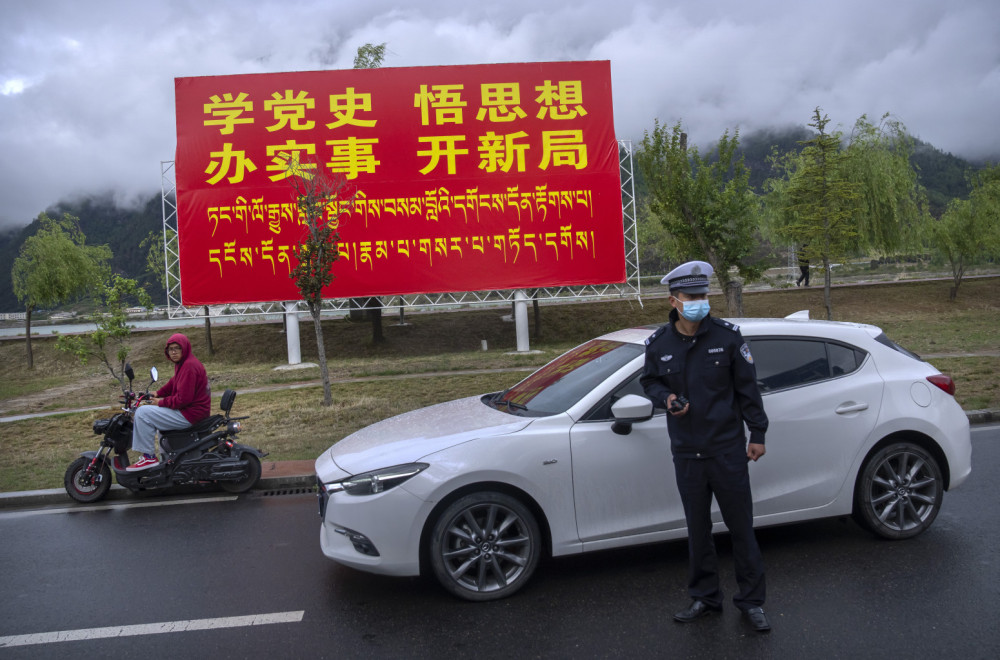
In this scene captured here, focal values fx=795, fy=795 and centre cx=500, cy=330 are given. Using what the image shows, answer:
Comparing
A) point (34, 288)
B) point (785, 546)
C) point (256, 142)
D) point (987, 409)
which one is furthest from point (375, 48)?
point (785, 546)

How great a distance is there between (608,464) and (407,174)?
18535 millimetres

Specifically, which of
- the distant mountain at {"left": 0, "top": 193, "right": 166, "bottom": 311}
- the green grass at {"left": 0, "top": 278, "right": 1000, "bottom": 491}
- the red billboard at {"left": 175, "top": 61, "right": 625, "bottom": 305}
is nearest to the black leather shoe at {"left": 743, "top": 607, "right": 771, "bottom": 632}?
the green grass at {"left": 0, "top": 278, "right": 1000, "bottom": 491}

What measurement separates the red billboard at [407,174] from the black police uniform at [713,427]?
1863 cm

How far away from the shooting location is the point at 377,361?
73.5 feet

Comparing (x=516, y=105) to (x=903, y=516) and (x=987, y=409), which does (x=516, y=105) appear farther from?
(x=903, y=516)

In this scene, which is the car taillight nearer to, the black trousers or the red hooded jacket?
the black trousers

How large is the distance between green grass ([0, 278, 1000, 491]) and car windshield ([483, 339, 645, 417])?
4156 millimetres

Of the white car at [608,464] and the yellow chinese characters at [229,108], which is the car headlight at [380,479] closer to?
the white car at [608,464]

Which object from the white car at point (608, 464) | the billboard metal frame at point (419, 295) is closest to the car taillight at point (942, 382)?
the white car at point (608, 464)

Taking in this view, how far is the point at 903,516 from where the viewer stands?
17.5 feet

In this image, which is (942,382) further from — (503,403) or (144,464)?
(144,464)

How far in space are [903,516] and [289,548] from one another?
4.29 m

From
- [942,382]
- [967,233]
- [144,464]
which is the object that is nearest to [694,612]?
[942,382]

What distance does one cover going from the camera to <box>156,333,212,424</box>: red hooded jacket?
7.36 meters
